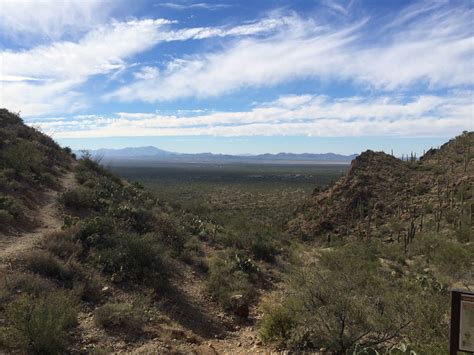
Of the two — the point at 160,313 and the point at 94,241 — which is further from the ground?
the point at 94,241

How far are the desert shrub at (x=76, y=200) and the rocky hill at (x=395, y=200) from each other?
1492cm

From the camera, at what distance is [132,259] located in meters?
10.0

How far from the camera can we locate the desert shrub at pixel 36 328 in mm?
5738

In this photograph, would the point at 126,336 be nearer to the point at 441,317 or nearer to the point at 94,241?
the point at 94,241

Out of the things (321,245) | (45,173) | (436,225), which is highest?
(45,173)

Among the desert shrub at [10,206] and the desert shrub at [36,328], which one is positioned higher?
the desert shrub at [10,206]

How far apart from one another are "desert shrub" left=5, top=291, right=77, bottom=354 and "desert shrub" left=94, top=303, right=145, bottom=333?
2.74 feet

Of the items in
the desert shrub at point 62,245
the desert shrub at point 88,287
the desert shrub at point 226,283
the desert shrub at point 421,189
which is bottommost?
the desert shrub at point 226,283

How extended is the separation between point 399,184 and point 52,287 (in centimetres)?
2607

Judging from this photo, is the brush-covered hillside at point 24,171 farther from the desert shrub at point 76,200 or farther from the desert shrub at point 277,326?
the desert shrub at point 277,326

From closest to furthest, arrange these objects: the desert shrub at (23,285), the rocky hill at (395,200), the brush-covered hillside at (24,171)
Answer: the desert shrub at (23,285) → the brush-covered hillside at (24,171) → the rocky hill at (395,200)

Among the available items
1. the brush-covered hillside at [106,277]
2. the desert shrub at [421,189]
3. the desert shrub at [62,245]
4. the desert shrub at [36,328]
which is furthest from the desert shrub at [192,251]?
the desert shrub at [421,189]

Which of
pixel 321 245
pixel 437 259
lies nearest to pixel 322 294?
pixel 437 259

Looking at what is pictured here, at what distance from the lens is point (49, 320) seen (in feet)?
19.5
